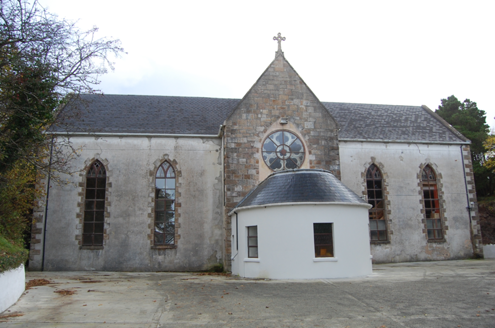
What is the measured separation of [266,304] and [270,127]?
11432 mm

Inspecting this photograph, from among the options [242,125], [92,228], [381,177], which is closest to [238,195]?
[242,125]

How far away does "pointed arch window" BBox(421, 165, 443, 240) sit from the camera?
74.3ft

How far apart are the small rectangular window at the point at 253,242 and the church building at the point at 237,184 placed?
41 mm

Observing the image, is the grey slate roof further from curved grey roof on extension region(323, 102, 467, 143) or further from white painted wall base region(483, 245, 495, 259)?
white painted wall base region(483, 245, 495, 259)

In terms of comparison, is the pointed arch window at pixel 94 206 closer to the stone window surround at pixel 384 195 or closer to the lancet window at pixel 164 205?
the lancet window at pixel 164 205

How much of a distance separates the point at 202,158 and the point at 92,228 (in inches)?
266

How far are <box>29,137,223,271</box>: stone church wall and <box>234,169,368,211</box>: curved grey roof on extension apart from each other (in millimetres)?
4749

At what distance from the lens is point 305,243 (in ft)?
47.3

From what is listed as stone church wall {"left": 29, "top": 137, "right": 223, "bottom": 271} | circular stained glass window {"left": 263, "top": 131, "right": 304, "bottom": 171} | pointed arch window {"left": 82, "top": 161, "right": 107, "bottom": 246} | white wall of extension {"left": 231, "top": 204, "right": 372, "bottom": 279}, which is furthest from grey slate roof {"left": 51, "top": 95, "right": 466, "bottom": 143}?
white wall of extension {"left": 231, "top": 204, "right": 372, "bottom": 279}

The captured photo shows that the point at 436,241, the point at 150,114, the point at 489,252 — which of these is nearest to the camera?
the point at 436,241

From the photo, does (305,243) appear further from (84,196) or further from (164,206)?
(84,196)

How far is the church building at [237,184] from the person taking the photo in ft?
57.3

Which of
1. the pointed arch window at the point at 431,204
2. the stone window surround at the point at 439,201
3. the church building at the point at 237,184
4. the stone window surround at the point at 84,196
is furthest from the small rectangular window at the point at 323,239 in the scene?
the stone window surround at the point at 84,196

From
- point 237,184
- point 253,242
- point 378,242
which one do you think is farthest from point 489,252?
point 237,184
